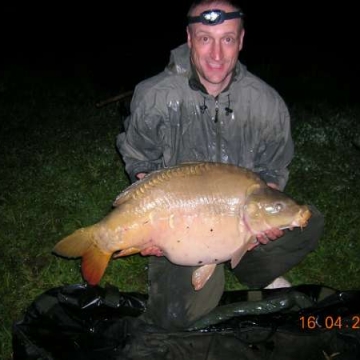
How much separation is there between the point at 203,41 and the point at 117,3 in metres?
12.9

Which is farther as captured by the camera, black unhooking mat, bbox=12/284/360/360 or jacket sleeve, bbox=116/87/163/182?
jacket sleeve, bbox=116/87/163/182

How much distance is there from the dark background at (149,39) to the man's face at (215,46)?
403 centimetres

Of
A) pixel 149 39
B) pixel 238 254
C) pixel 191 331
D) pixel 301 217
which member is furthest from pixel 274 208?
pixel 149 39

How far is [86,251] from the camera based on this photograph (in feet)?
6.46

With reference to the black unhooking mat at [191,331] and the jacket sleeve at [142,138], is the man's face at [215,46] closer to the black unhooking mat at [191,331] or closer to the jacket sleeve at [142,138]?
the jacket sleeve at [142,138]

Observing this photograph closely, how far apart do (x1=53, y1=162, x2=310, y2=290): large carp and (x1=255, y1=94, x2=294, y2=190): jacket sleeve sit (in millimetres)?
487

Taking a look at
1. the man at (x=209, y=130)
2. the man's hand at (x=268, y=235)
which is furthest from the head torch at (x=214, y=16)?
the man's hand at (x=268, y=235)

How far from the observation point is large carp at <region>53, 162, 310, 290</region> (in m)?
1.91

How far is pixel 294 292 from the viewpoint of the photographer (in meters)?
2.29

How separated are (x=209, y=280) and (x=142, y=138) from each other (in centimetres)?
84

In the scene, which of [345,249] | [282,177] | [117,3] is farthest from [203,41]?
[117,3]

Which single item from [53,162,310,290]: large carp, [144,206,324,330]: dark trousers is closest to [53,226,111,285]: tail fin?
[53,162,310,290]: large carp

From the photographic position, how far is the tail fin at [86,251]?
194 centimetres

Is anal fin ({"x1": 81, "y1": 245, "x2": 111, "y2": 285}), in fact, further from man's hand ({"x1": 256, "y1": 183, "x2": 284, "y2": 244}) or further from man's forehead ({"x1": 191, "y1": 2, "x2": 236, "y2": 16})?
man's forehead ({"x1": 191, "y1": 2, "x2": 236, "y2": 16})
